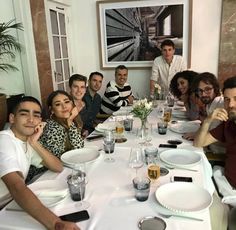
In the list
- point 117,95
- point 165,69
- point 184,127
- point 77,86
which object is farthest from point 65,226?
point 165,69

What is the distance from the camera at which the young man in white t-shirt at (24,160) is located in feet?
3.42

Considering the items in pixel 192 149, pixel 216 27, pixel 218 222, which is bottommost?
pixel 218 222

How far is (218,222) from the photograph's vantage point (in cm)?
141

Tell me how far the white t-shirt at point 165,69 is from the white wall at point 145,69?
15.6 inches

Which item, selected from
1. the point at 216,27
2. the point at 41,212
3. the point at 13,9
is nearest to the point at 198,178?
the point at 41,212

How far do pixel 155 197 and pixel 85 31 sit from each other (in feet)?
13.8

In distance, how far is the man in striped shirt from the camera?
3.56 metres

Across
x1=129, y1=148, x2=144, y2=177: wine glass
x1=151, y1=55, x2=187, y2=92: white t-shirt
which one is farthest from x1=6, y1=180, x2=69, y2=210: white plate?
x1=151, y1=55, x2=187, y2=92: white t-shirt

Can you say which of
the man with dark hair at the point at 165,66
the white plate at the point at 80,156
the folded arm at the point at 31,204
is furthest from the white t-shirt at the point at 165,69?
the folded arm at the point at 31,204

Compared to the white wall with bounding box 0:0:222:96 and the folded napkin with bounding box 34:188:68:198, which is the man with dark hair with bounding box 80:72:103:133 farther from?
the folded napkin with bounding box 34:188:68:198

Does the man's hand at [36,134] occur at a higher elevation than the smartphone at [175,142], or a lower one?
higher

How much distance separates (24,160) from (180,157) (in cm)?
93

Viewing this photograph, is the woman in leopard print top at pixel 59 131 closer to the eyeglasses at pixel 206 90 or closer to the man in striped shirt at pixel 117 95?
the eyeglasses at pixel 206 90

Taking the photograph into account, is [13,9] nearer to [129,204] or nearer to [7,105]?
[7,105]
